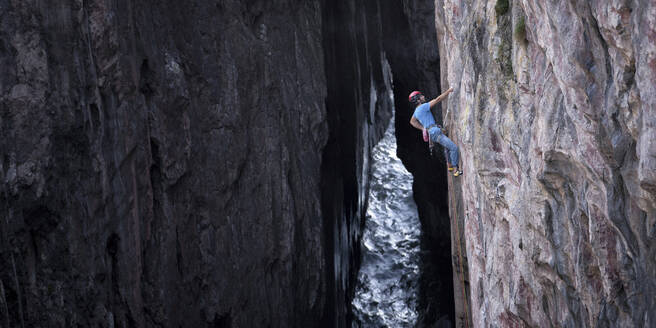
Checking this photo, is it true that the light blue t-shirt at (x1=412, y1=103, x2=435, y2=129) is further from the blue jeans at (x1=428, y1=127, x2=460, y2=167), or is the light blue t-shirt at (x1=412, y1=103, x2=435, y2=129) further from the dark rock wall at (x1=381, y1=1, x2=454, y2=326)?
the dark rock wall at (x1=381, y1=1, x2=454, y2=326)

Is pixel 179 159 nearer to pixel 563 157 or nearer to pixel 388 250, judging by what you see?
pixel 563 157

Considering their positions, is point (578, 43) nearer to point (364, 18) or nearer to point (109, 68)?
point (109, 68)

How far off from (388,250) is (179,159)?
13593 mm

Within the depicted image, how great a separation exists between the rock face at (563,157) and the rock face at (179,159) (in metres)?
6.06

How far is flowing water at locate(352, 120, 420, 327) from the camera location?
23.9 metres

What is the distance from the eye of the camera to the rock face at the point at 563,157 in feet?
17.1

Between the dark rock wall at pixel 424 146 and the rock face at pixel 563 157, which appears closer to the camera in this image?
the rock face at pixel 563 157

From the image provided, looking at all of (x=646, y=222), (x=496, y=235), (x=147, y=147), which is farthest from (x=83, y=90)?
(x=646, y=222)

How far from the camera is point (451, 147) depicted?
493 inches

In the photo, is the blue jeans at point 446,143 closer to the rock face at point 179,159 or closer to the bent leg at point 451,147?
the bent leg at point 451,147

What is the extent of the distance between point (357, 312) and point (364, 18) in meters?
10.1

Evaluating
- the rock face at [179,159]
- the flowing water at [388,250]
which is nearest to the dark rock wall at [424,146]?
the flowing water at [388,250]

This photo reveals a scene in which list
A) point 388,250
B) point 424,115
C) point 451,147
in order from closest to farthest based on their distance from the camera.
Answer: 1. point 424,115
2. point 451,147
3. point 388,250

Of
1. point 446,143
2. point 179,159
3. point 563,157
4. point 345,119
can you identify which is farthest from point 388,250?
point 563,157
